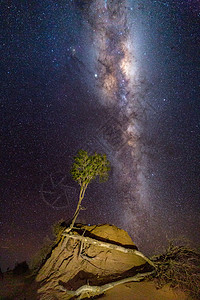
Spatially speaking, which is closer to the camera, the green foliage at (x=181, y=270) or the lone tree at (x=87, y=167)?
the green foliage at (x=181, y=270)

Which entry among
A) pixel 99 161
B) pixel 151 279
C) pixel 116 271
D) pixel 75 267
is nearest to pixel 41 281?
pixel 75 267

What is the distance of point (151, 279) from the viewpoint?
32.0 feet

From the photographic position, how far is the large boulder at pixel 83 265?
1009 centimetres

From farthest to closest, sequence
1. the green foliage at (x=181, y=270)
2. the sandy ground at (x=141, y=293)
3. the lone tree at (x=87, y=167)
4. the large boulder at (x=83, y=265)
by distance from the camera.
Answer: the lone tree at (x=87, y=167) < the large boulder at (x=83, y=265) < the green foliage at (x=181, y=270) < the sandy ground at (x=141, y=293)

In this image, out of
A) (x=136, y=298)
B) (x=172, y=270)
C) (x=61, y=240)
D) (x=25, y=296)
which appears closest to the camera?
(x=136, y=298)

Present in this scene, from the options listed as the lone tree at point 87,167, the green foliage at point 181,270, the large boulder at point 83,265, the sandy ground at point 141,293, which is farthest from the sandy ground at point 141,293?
the lone tree at point 87,167

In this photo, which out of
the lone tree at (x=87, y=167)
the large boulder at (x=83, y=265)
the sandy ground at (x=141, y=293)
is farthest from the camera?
the lone tree at (x=87, y=167)

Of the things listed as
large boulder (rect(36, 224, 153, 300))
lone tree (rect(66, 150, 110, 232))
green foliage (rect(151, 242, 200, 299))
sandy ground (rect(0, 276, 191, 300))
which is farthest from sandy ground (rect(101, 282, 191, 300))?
lone tree (rect(66, 150, 110, 232))

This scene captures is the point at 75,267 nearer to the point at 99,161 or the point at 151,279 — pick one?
the point at 151,279

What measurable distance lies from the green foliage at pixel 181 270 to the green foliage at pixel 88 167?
6.91 meters

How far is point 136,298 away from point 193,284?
119 inches

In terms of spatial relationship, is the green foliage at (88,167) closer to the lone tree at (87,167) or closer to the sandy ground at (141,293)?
the lone tree at (87,167)

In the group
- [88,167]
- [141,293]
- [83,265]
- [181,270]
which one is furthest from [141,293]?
[88,167]

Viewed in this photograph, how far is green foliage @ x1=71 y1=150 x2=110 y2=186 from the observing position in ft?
46.0
